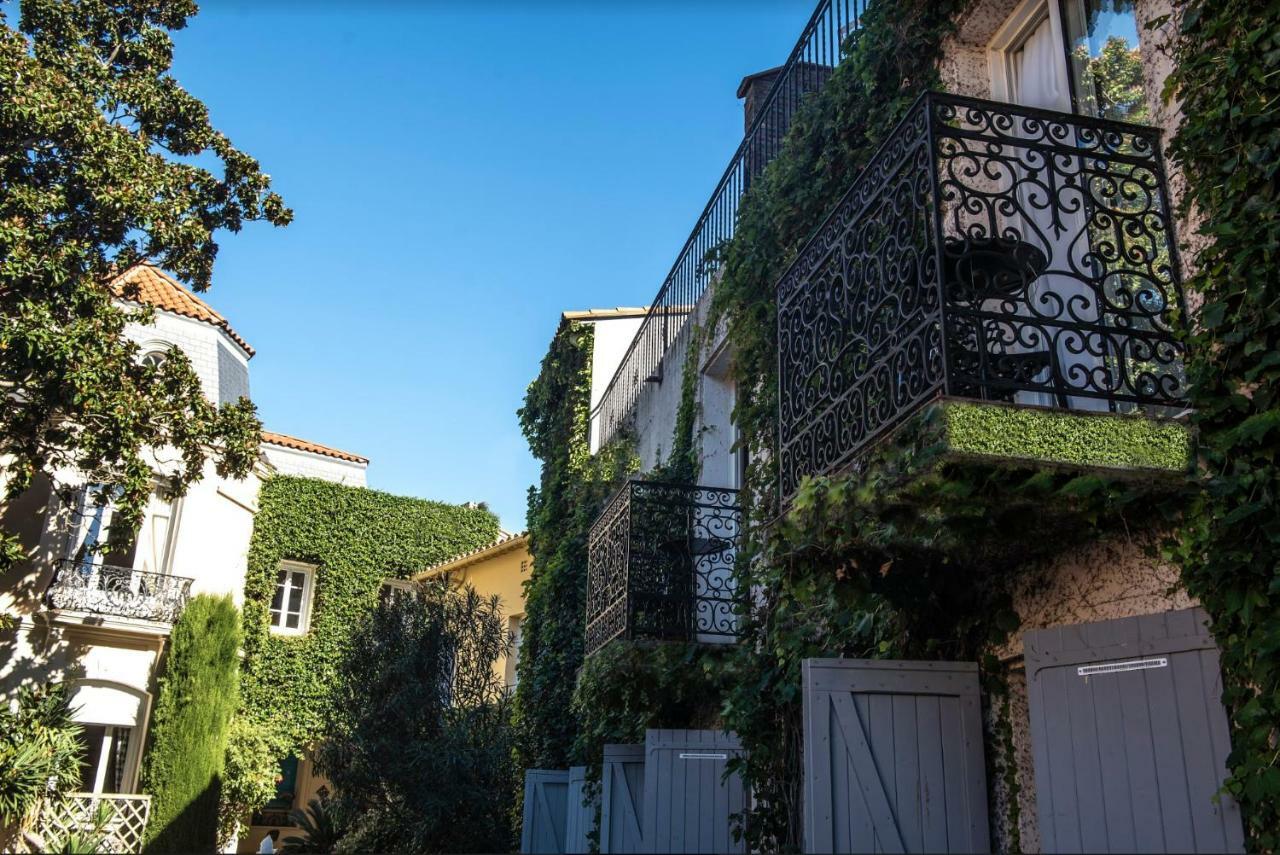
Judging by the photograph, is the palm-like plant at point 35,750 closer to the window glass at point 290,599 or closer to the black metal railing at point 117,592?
the black metal railing at point 117,592

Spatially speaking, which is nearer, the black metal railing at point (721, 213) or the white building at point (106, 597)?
the black metal railing at point (721, 213)

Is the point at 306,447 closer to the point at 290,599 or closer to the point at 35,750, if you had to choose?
the point at 290,599

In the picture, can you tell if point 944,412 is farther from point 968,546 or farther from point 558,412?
point 558,412

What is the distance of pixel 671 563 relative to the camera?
9.66 m

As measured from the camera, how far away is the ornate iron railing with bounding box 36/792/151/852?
15.4m

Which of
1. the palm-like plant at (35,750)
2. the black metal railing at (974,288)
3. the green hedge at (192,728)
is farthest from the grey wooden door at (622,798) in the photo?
the green hedge at (192,728)

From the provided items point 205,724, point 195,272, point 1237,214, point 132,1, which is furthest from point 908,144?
point 205,724

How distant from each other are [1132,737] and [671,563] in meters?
5.75

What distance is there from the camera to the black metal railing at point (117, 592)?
1748 cm

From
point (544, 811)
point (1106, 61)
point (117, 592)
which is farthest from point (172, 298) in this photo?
point (1106, 61)

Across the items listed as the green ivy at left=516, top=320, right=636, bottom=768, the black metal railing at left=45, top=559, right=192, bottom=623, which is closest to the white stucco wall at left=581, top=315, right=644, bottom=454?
the green ivy at left=516, top=320, right=636, bottom=768

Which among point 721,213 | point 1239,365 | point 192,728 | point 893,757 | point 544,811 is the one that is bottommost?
point 544,811

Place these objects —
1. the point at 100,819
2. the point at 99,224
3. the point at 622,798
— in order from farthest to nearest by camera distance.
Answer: the point at 100,819 < the point at 99,224 < the point at 622,798

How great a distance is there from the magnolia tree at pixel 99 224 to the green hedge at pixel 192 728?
536cm
